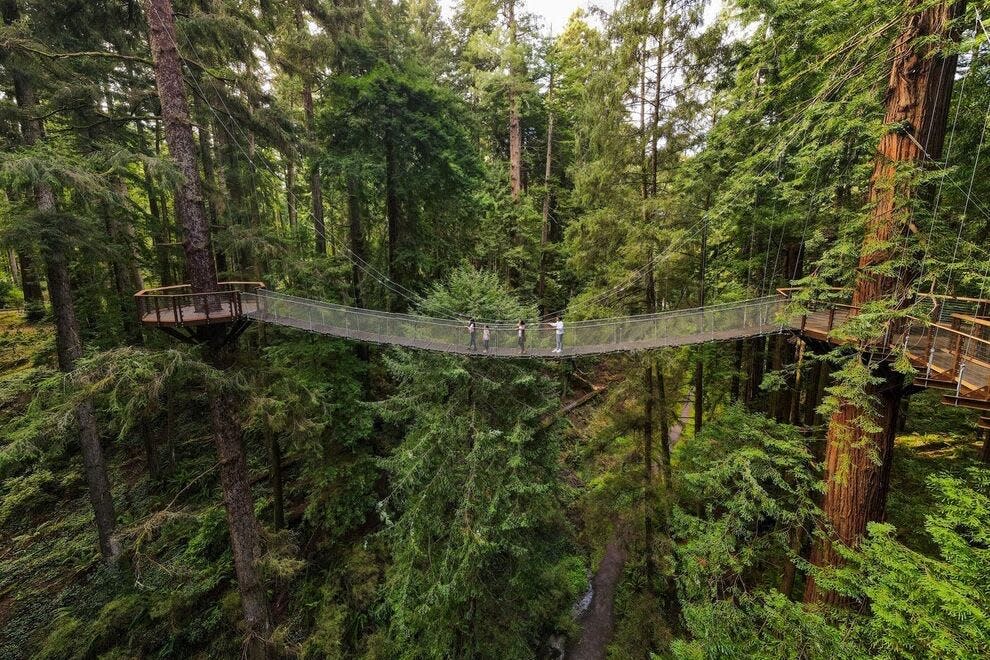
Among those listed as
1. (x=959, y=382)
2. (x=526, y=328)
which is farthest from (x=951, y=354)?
(x=526, y=328)

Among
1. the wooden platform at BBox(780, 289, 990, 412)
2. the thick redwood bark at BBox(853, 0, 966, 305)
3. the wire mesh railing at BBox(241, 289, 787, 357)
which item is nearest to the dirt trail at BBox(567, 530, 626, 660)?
the wire mesh railing at BBox(241, 289, 787, 357)

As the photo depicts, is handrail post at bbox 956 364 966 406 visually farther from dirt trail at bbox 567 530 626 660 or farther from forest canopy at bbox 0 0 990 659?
dirt trail at bbox 567 530 626 660

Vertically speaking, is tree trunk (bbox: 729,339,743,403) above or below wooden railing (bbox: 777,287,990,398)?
below

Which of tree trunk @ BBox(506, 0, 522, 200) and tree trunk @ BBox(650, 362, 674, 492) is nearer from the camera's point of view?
tree trunk @ BBox(650, 362, 674, 492)

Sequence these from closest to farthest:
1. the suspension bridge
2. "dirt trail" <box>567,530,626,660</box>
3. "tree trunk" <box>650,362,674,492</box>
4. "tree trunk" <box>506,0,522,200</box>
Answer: the suspension bridge, "tree trunk" <box>650,362,674,492</box>, "dirt trail" <box>567,530,626,660</box>, "tree trunk" <box>506,0,522,200</box>

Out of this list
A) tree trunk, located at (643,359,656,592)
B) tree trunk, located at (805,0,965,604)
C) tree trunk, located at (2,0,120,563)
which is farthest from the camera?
tree trunk, located at (643,359,656,592)

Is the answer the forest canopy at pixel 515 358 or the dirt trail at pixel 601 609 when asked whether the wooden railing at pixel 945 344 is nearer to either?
the forest canopy at pixel 515 358

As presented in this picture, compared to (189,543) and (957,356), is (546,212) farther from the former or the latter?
(189,543)
